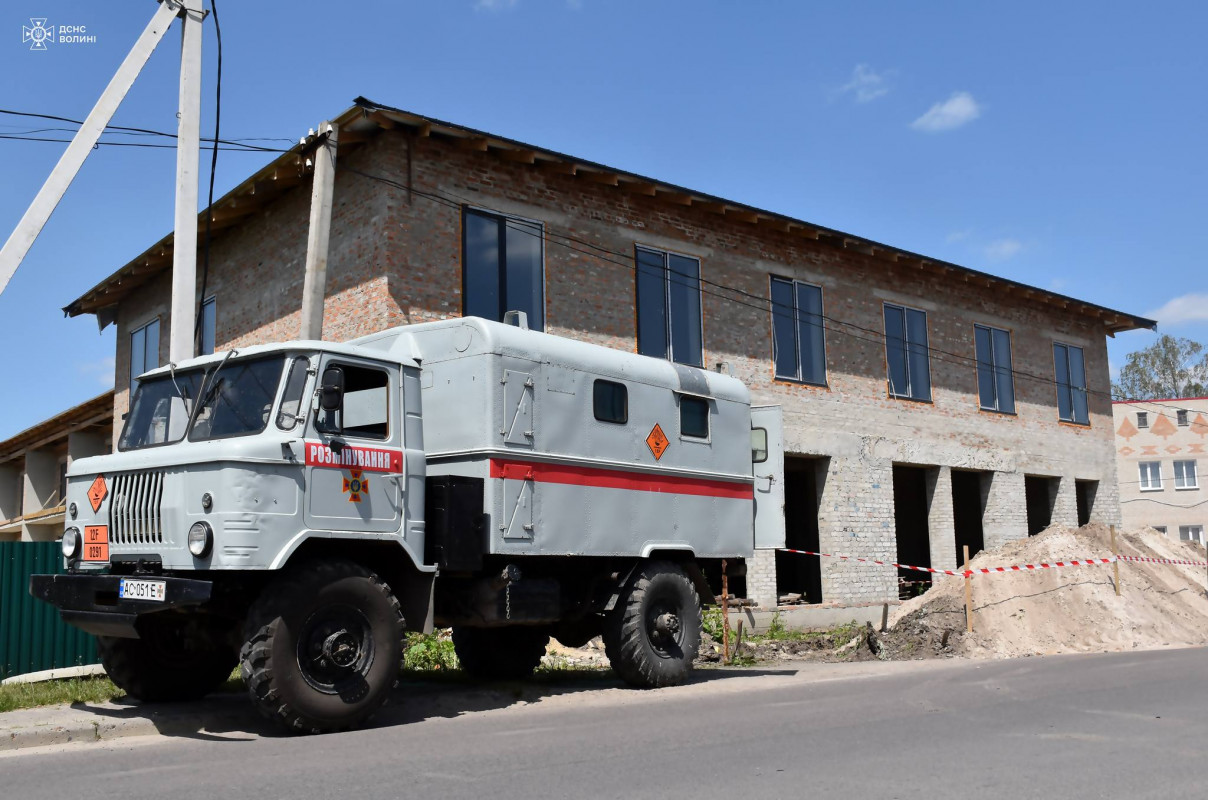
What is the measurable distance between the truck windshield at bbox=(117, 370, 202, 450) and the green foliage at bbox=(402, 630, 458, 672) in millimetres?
4690

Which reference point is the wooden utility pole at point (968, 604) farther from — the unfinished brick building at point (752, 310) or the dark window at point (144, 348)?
the dark window at point (144, 348)

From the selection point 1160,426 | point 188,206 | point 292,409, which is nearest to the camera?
point 292,409

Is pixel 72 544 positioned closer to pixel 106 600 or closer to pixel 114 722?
pixel 106 600

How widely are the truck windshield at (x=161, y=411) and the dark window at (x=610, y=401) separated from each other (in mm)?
3648

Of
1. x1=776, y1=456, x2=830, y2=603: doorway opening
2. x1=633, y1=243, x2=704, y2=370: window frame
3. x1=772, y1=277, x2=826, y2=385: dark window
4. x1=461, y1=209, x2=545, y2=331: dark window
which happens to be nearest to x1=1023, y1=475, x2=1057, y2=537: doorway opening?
x1=776, y1=456, x2=830, y2=603: doorway opening

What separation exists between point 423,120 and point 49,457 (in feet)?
78.0

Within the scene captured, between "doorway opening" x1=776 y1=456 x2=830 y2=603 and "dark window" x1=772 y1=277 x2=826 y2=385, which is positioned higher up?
"dark window" x1=772 y1=277 x2=826 y2=385

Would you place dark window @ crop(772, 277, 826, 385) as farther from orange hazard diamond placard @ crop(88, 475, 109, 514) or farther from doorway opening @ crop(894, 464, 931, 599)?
orange hazard diamond placard @ crop(88, 475, 109, 514)

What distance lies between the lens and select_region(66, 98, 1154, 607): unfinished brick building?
15352mm

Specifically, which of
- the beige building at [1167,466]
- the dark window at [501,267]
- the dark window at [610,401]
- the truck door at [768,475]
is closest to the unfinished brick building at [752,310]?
the dark window at [501,267]

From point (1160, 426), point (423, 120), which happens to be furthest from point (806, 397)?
point (1160, 426)

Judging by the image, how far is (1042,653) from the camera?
16891mm

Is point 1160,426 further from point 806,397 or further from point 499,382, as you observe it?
point 499,382

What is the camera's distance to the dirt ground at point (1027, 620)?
15961mm
